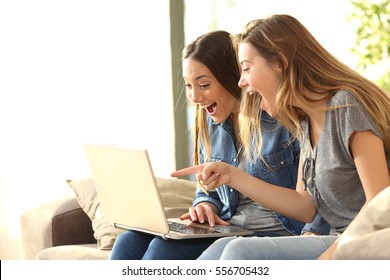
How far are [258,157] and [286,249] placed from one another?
0.64 meters

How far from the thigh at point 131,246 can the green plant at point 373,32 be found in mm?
1783

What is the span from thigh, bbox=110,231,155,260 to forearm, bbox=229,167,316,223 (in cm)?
34

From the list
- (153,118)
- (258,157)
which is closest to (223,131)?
(258,157)

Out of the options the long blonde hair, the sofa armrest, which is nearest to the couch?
the sofa armrest

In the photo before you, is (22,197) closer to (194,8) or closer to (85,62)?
(85,62)

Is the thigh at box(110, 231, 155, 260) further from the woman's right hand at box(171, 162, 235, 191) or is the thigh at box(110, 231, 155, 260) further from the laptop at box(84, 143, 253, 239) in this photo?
the woman's right hand at box(171, 162, 235, 191)

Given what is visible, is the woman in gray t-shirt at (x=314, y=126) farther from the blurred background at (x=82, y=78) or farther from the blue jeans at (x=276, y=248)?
the blurred background at (x=82, y=78)

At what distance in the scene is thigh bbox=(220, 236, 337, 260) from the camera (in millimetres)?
2363

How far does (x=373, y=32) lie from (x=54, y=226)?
1.72 m

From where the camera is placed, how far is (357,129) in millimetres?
2592

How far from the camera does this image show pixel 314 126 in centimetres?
276

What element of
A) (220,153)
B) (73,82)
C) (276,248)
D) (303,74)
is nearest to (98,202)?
(220,153)

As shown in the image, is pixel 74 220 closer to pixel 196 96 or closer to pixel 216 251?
pixel 196 96

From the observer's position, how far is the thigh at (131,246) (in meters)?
2.98
